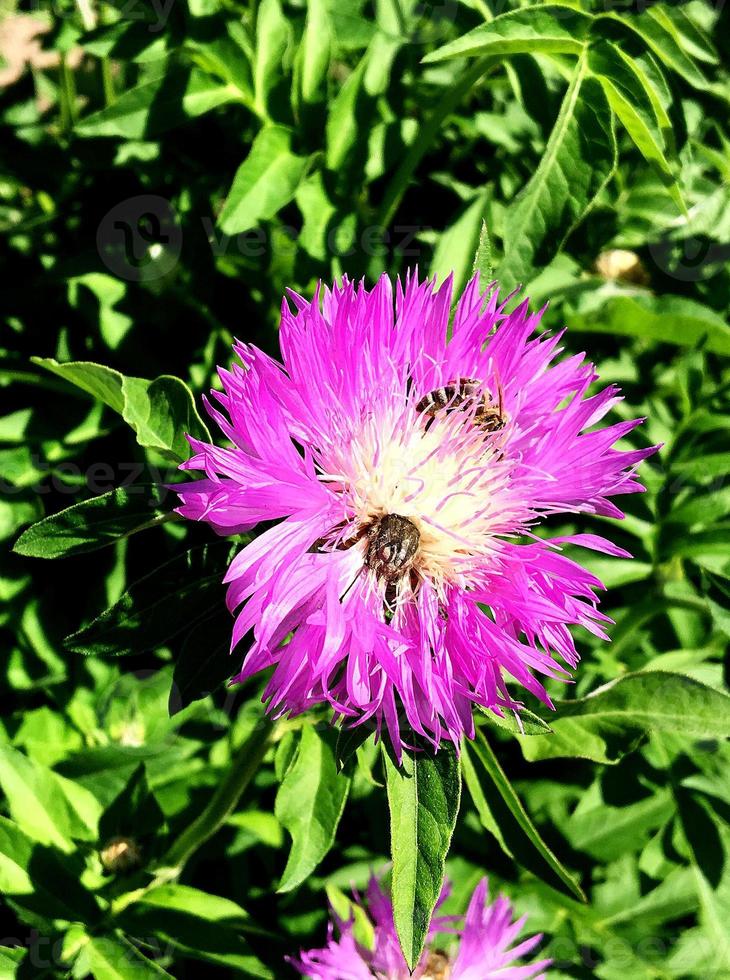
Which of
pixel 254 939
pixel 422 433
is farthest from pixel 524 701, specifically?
pixel 254 939

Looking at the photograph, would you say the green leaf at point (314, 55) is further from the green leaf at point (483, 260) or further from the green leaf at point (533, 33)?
the green leaf at point (483, 260)

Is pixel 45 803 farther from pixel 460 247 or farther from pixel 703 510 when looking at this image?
pixel 703 510

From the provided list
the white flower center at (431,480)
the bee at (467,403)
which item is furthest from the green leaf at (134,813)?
the bee at (467,403)

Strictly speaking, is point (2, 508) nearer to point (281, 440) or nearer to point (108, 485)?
point (108, 485)

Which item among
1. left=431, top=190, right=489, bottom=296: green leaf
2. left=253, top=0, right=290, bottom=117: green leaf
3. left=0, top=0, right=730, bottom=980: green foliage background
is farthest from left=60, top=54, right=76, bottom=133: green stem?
left=431, top=190, right=489, bottom=296: green leaf

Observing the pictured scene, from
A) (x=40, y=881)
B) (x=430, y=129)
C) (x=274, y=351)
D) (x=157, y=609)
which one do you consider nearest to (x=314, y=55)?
(x=430, y=129)
